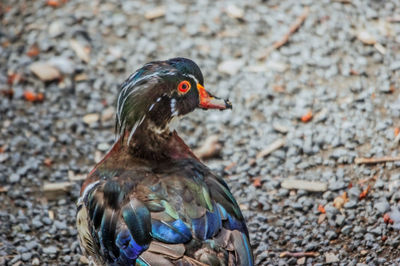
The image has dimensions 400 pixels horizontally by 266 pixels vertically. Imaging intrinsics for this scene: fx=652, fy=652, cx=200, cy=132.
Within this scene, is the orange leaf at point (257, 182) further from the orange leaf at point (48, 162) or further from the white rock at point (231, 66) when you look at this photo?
the orange leaf at point (48, 162)

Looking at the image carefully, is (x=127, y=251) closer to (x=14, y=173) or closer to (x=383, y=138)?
(x=14, y=173)

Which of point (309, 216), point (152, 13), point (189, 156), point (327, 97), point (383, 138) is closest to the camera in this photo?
point (189, 156)

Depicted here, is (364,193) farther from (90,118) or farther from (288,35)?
(90,118)

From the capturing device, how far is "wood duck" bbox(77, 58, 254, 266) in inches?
133

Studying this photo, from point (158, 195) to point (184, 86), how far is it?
2.32ft

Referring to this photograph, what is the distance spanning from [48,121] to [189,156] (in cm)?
194

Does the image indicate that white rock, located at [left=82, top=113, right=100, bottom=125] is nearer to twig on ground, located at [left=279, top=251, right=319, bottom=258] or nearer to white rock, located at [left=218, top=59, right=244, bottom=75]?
white rock, located at [left=218, top=59, right=244, bottom=75]

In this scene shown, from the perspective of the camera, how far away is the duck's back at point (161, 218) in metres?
3.34

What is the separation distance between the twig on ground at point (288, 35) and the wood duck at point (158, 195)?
201cm

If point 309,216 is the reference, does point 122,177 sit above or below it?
above

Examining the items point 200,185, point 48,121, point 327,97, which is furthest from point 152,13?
point 200,185

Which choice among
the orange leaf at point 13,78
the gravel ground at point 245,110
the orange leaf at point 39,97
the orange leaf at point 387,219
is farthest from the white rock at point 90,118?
the orange leaf at point 387,219

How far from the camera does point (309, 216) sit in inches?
176

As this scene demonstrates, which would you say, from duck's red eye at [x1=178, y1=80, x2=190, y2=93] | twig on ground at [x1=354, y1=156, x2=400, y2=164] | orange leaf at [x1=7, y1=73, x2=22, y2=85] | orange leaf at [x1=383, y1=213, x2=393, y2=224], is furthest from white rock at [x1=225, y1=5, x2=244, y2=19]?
orange leaf at [x1=383, y1=213, x2=393, y2=224]
